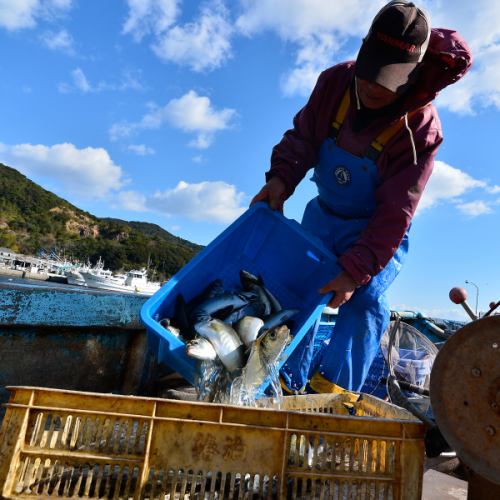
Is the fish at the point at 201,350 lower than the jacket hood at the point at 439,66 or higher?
lower

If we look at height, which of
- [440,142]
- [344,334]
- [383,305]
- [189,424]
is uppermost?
[440,142]

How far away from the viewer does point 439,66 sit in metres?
2.69

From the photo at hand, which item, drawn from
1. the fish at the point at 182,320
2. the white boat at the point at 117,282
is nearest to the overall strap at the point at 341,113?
the fish at the point at 182,320

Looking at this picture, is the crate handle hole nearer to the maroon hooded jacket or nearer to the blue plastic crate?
the blue plastic crate

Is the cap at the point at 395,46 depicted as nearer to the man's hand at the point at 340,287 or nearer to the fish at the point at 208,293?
the man's hand at the point at 340,287

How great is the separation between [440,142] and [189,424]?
259 centimetres

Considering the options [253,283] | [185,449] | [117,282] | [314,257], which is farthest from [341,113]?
[117,282]

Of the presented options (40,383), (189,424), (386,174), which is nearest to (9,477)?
(189,424)

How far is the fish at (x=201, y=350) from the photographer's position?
2.00 meters

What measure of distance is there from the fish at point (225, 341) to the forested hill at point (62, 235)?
119 m

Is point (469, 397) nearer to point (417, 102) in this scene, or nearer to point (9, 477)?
point (9, 477)

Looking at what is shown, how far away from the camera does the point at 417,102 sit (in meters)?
2.81

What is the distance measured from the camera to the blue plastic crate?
2758 mm

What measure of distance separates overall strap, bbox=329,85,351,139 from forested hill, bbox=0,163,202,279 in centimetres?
11875
